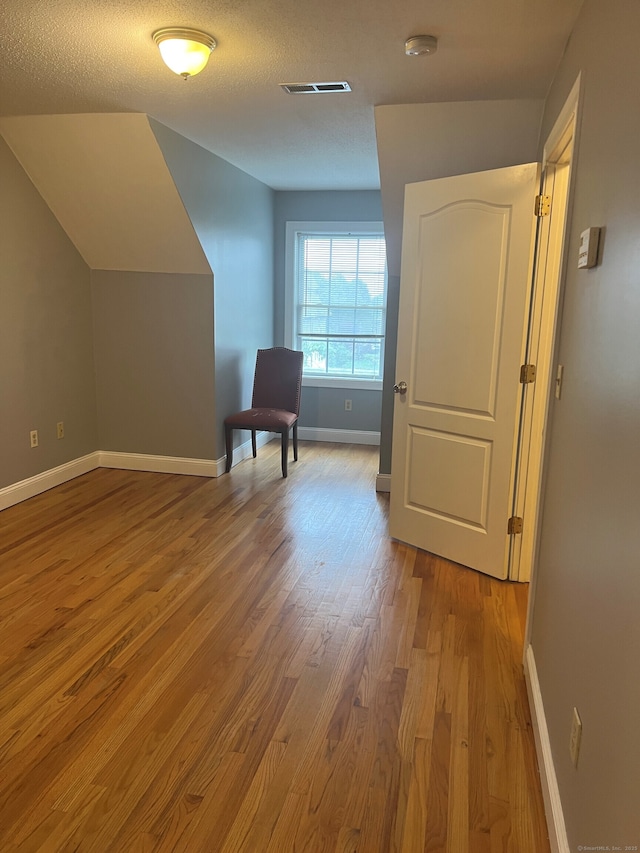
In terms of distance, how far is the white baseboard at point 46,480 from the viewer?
4.06 meters

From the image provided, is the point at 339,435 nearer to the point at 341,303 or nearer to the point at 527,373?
the point at 341,303

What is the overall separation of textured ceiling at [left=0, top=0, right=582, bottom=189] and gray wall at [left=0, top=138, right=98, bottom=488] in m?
0.75

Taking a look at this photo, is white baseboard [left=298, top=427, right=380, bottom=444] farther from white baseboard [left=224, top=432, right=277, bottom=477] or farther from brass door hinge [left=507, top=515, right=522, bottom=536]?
brass door hinge [left=507, top=515, right=522, bottom=536]

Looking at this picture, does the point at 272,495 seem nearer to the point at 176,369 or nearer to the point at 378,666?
the point at 176,369

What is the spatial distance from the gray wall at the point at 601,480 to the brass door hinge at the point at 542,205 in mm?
745

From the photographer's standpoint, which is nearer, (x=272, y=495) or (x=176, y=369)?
(x=272, y=495)

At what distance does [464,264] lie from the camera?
10.1ft

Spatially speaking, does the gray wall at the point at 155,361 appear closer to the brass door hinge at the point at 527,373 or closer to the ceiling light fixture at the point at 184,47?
the ceiling light fixture at the point at 184,47

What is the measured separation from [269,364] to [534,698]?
12.3 ft

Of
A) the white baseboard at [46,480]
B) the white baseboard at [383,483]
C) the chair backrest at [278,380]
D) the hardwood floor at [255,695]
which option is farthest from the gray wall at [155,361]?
the white baseboard at [383,483]

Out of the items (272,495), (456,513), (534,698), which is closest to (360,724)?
(534,698)

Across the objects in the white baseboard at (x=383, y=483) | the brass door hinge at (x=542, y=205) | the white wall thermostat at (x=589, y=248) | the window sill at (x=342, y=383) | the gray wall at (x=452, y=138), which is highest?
the gray wall at (x=452, y=138)

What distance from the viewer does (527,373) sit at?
2945 mm

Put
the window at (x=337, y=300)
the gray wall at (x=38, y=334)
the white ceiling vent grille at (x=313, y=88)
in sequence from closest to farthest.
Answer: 1. the white ceiling vent grille at (x=313, y=88)
2. the gray wall at (x=38, y=334)
3. the window at (x=337, y=300)
